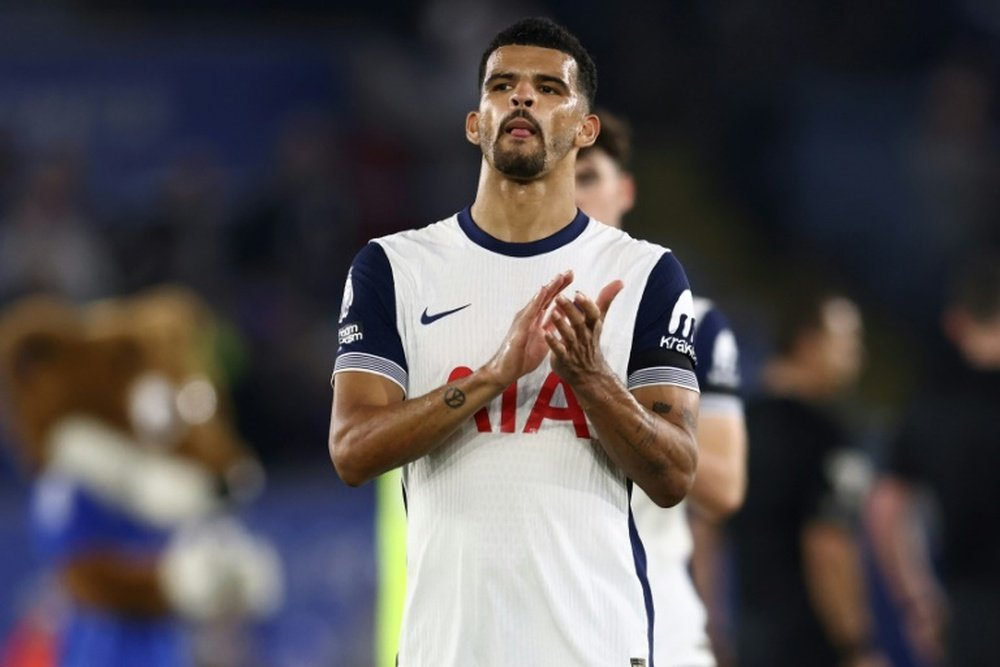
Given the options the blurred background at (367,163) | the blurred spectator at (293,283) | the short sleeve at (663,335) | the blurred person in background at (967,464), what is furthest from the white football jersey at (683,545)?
the blurred spectator at (293,283)

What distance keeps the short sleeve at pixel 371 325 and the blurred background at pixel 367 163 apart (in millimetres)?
6372

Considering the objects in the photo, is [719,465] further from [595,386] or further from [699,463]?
[595,386]

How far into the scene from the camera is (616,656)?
141 inches

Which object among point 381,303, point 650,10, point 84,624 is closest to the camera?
point 381,303

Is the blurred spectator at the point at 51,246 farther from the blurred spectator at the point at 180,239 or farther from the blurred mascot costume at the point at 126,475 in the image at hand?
the blurred mascot costume at the point at 126,475

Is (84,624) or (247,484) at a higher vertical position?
(247,484)

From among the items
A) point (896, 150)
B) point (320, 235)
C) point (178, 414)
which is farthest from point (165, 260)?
point (896, 150)

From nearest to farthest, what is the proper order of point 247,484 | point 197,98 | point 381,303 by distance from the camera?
point 381,303, point 247,484, point 197,98

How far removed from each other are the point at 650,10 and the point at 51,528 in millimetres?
7601

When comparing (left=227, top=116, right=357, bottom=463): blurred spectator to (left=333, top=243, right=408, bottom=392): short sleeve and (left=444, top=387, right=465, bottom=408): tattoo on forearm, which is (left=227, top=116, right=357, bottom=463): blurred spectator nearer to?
(left=333, top=243, right=408, bottom=392): short sleeve

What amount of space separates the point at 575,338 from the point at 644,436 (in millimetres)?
241

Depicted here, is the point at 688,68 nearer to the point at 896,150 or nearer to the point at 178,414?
the point at 896,150

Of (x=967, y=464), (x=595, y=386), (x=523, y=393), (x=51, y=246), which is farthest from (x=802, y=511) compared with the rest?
(x=51, y=246)

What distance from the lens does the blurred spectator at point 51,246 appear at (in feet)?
37.4
